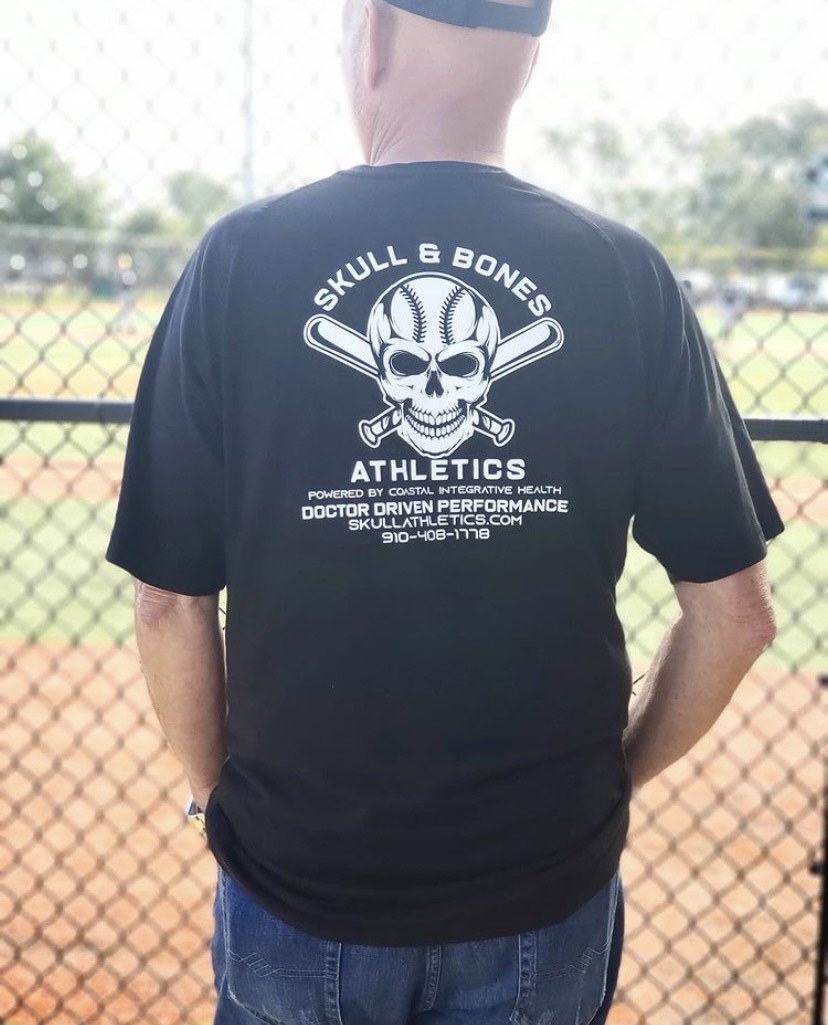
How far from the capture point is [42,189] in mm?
13062

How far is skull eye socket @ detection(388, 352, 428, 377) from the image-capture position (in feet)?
4.09

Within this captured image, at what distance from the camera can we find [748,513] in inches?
55.6

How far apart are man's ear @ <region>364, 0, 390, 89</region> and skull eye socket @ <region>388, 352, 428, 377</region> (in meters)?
0.37

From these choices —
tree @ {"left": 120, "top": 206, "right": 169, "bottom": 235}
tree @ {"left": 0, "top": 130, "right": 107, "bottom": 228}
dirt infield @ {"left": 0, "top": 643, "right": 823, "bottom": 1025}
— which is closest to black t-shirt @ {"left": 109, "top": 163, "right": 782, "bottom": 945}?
dirt infield @ {"left": 0, "top": 643, "right": 823, "bottom": 1025}

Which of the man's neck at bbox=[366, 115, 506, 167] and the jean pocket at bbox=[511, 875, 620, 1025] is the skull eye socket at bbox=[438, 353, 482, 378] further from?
the jean pocket at bbox=[511, 875, 620, 1025]

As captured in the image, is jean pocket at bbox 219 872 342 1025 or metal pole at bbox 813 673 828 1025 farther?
metal pole at bbox 813 673 828 1025

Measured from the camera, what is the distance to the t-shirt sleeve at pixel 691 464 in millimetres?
1329

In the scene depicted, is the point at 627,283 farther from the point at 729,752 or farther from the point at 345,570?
the point at 729,752

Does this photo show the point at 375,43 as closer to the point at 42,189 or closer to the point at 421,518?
the point at 421,518

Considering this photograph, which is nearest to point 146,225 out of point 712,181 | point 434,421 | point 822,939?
point 712,181

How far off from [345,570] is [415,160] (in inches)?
20.1

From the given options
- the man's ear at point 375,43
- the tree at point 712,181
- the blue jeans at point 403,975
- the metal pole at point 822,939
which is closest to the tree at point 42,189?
the man's ear at point 375,43

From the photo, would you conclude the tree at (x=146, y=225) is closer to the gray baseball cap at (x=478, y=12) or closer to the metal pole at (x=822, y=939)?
the metal pole at (x=822, y=939)

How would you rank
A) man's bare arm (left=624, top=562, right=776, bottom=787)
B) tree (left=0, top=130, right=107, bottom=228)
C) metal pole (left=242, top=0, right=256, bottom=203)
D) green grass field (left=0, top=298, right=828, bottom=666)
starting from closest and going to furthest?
man's bare arm (left=624, top=562, right=776, bottom=787)
metal pole (left=242, top=0, right=256, bottom=203)
tree (left=0, top=130, right=107, bottom=228)
green grass field (left=0, top=298, right=828, bottom=666)
